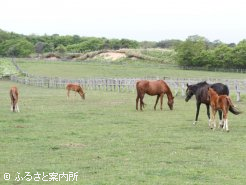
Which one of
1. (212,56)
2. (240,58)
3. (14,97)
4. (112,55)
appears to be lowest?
(14,97)

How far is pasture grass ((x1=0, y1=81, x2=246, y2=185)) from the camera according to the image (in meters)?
9.66

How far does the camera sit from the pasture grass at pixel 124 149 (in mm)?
9664

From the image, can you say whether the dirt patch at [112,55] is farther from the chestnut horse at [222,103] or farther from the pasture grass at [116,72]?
the chestnut horse at [222,103]

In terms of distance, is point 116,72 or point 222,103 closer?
point 222,103

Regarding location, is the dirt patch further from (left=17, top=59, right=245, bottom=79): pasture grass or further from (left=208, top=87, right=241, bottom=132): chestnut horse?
(left=208, top=87, right=241, bottom=132): chestnut horse

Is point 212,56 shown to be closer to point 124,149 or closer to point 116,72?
point 116,72

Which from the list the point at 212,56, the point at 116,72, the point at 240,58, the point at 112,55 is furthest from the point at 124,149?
the point at 112,55

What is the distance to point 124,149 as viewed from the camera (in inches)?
489

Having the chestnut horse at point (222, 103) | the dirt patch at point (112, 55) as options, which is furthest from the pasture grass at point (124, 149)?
the dirt patch at point (112, 55)

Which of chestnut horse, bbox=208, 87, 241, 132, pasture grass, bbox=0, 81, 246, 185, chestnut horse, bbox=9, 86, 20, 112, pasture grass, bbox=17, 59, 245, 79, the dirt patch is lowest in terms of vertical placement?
pasture grass, bbox=17, 59, 245, 79

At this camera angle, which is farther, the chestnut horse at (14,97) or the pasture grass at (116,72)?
the pasture grass at (116,72)

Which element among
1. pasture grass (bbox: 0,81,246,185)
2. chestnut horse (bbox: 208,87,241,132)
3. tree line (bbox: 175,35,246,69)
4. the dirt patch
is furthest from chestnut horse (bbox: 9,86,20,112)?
the dirt patch

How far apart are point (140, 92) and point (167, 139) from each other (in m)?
9.85

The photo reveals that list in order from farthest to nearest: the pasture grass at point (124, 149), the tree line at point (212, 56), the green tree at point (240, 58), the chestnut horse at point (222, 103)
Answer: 1. the tree line at point (212, 56)
2. the green tree at point (240, 58)
3. the chestnut horse at point (222, 103)
4. the pasture grass at point (124, 149)
